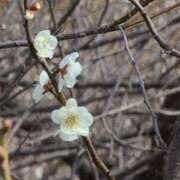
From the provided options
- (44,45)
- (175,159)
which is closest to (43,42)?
(44,45)

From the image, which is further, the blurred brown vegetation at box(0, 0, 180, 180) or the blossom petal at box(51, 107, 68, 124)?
the blurred brown vegetation at box(0, 0, 180, 180)

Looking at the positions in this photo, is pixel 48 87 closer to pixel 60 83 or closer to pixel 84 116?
pixel 60 83

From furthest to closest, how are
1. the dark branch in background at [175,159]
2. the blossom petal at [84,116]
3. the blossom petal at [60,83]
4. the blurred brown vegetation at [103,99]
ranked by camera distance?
the blurred brown vegetation at [103,99], the dark branch in background at [175,159], the blossom petal at [84,116], the blossom petal at [60,83]

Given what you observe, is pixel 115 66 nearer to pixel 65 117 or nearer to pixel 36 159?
pixel 36 159

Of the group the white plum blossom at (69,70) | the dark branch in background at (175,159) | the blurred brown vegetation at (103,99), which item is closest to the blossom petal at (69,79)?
the white plum blossom at (69,70)

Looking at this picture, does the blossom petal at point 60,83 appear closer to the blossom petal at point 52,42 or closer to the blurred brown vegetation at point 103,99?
the blossom petal at point 52,42

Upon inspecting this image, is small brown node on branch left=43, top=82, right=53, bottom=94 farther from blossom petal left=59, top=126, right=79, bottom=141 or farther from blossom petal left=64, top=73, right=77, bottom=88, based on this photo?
blossom petal left=59, top=126, right=79, bottom=141

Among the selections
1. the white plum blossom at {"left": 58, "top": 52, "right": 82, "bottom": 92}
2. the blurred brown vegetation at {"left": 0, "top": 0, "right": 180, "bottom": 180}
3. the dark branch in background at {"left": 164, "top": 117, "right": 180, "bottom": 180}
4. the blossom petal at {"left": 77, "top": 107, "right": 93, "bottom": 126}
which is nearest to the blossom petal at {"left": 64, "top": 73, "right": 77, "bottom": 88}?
the white plum blossom at {"left": 58, "top": 52, "right": 82, "bottom": 92}

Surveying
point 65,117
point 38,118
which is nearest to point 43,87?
point 65,117
